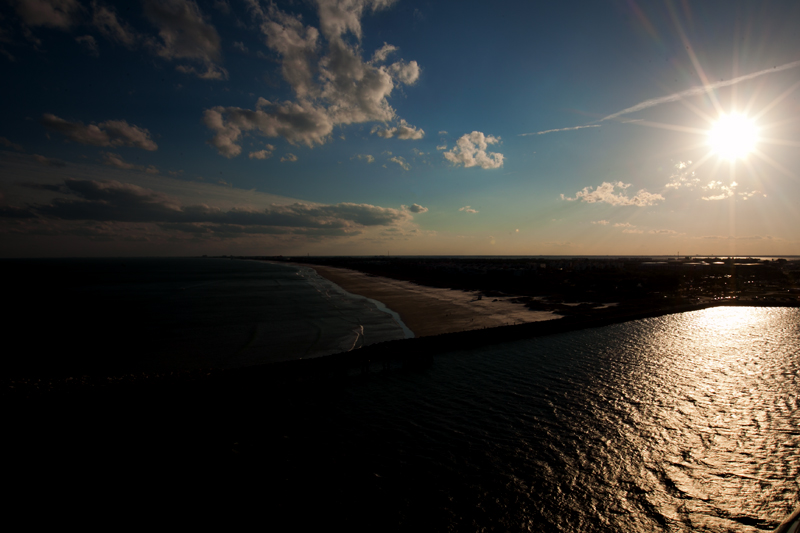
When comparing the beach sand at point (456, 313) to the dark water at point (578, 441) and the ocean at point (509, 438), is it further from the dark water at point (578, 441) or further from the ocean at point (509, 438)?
the dark water at point (578, 441)

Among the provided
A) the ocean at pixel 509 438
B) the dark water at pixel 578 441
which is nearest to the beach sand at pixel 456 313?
the ocean at pixel 509 438

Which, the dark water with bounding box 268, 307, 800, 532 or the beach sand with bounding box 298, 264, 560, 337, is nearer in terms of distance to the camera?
the dark water with bounding box 268, 307, 800, 532

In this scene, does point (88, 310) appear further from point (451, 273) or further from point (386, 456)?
point (451, 273)

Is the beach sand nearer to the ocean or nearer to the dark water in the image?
the ocean

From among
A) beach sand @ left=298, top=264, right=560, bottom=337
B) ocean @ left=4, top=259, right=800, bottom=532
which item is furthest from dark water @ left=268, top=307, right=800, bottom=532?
beach sand @ left=298, top=264, right=560, bottom=337

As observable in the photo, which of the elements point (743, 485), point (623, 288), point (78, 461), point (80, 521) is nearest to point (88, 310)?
point (78, 461)

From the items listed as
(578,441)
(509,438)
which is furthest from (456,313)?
(578,441)

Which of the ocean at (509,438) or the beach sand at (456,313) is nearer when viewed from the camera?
the ocean at (509,438)
